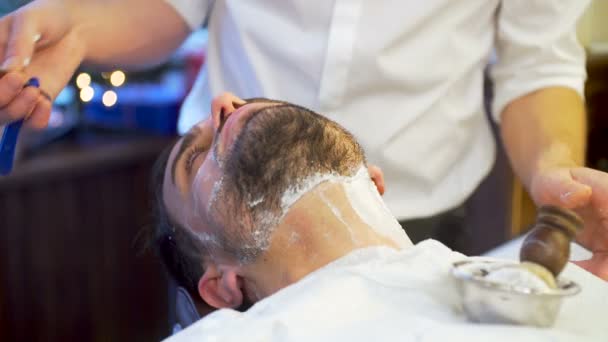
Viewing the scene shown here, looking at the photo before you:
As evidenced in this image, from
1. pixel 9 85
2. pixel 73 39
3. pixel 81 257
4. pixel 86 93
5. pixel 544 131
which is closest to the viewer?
pixel 9 85

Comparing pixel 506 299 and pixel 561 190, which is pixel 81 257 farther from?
pixel 506 299

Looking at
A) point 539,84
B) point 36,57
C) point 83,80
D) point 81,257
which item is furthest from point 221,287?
point 83,80

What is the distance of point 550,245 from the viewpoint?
79 centimetres

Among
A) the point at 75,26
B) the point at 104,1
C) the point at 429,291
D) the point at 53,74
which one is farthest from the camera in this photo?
the point at 104,1

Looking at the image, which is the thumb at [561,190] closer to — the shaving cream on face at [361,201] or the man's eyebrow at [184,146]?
the shaving cream on face at [361,201]

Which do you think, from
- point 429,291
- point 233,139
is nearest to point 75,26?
point 233,139

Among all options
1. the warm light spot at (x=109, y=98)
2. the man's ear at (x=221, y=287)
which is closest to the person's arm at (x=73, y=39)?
the man's ear at (x=221, y=287)

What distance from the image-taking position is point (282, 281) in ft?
3.45

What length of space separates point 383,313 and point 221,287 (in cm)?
35

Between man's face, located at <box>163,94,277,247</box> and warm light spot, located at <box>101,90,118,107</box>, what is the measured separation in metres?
1.27

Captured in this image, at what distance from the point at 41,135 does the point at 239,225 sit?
1329 mm

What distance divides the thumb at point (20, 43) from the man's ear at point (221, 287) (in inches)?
15.5

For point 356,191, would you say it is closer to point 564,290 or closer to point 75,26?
point 564,290

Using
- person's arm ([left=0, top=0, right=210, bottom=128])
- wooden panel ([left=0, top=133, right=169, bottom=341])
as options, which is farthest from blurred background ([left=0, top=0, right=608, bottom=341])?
person's arm ([left=0, top=0, right=210, bottom=128])
